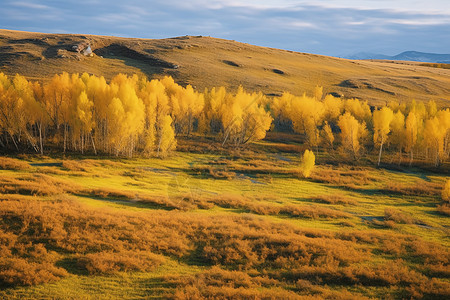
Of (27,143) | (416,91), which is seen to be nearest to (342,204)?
(27,143)

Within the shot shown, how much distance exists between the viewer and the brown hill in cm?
12262

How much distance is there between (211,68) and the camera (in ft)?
463

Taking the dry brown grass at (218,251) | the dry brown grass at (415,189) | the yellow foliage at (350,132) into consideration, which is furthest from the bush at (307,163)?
the dry brown grass at (218,251)

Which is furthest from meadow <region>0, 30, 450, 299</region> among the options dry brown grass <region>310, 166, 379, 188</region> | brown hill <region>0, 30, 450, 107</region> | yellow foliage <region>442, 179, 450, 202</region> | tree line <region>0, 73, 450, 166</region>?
brown hill <region>0, 30, 450, 107</region>

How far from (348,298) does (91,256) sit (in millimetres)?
13632

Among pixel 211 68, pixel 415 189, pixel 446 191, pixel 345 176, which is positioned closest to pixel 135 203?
pixel 345 176

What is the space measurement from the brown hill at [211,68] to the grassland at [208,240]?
83.7 m

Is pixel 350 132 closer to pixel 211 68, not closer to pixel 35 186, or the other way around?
pixel 35 186

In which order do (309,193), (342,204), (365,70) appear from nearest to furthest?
(342,204) < (309,193) < (365,70)

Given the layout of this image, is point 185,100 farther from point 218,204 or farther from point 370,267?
point 370,267

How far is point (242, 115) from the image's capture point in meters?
68.2

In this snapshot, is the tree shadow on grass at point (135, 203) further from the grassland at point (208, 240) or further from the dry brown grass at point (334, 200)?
the dry brown grass at point (334, 200)

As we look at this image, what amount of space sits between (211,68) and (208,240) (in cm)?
12662

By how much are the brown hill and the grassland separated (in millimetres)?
83715
